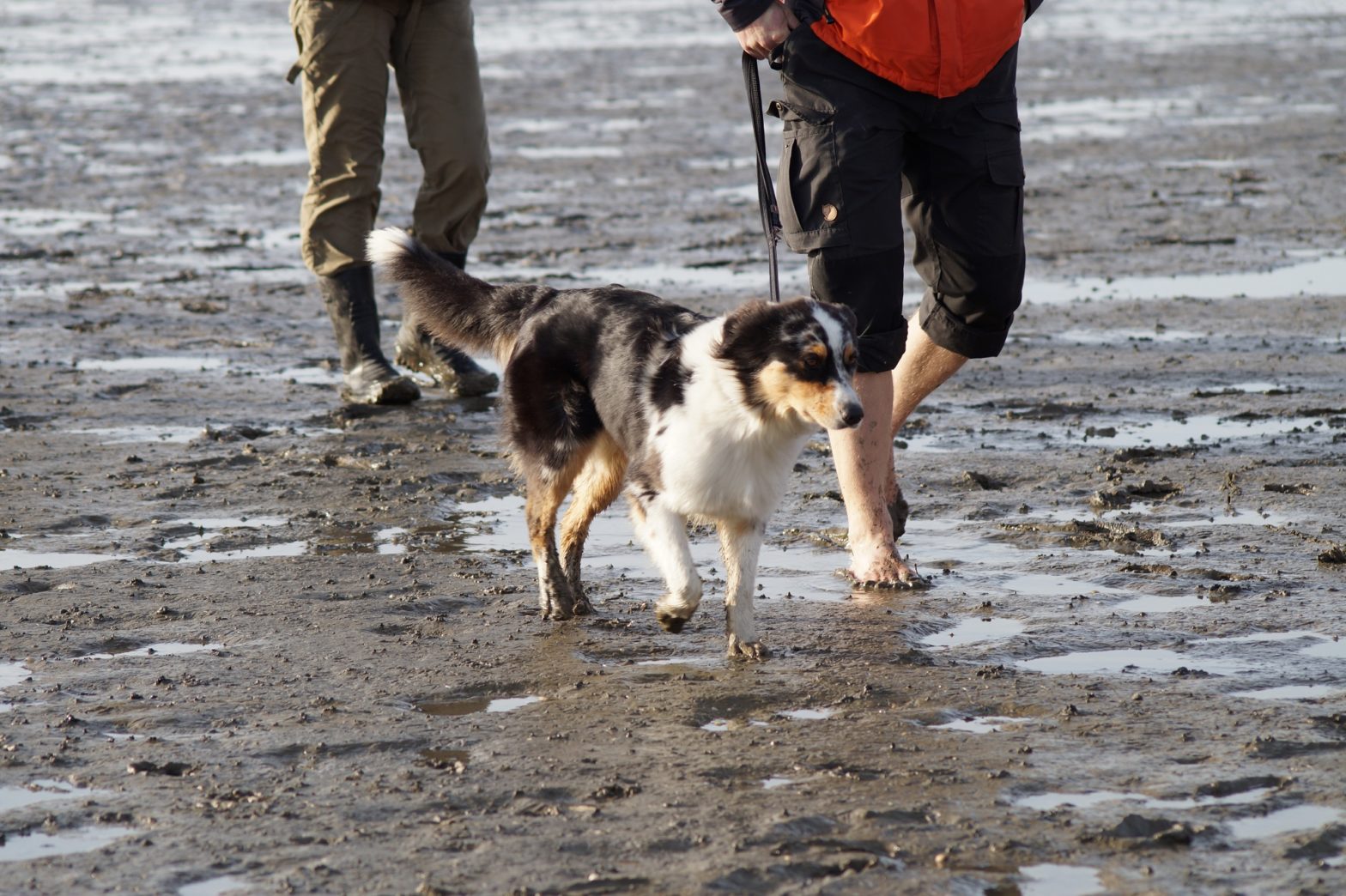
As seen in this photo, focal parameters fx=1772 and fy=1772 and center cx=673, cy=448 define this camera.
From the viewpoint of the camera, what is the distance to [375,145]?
7.83 metres

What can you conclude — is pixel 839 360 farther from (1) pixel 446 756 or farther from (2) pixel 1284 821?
(2) pixel 1284 821

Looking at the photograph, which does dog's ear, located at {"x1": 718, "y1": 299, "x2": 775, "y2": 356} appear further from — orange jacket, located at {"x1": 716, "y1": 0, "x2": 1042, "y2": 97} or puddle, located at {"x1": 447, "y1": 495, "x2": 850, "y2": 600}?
puddle, located at {"x1": 447, "y1": 495, "x2": 850, "y2": 600}

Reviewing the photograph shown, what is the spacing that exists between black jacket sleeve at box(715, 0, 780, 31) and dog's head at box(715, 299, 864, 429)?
2.99ft

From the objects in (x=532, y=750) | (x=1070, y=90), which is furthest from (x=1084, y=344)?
(x=1070, y=90)

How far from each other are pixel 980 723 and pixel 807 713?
16.8 inches

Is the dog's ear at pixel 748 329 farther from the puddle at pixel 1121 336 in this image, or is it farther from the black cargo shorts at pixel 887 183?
the puddle at pixel 1121 336

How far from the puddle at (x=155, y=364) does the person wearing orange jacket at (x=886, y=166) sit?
13.8 ft

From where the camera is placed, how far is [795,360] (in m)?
4.61

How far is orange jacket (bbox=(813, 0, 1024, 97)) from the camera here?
203 inches

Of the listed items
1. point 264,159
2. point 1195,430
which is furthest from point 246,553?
point 264,159

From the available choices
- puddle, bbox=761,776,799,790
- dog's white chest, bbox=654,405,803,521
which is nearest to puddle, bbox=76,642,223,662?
dog's white chest, bbox=654,405,803,521

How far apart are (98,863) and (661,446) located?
1.90m

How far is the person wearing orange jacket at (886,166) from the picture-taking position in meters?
5.18

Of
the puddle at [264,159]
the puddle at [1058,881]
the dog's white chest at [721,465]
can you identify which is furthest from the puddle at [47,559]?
the puddle at [264,159]
